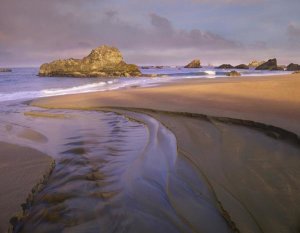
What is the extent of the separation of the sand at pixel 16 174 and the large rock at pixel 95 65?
5650cm

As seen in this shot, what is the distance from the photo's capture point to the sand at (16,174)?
3189mm

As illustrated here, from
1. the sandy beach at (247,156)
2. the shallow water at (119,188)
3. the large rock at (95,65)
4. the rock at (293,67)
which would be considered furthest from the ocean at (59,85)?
the rock at (293,67)

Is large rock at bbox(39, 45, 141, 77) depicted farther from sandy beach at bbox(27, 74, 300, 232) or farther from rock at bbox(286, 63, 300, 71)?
sandy beach at bbox(27, 74, 300, 232)

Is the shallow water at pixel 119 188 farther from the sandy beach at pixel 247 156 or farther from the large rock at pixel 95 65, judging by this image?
the large rock at pixel 95 65

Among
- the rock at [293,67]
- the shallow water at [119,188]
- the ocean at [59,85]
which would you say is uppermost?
the shallow water at [119,188]

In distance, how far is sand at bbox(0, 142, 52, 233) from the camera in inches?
126

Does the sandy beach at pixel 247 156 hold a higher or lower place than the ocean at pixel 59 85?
higher

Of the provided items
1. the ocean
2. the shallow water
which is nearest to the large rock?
the ocean

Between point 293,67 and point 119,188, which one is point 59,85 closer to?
point 119,188

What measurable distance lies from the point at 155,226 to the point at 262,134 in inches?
143

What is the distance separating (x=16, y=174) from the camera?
4.23 metres

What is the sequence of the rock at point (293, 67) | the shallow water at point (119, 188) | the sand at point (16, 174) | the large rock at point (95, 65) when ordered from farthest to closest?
the rock at point (293, 67), the large rock at point (95, 65), the sand at point (16, 174), the shallow water at point (119, 188)

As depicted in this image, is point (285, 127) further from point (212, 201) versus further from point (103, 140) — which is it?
point (103, 140)

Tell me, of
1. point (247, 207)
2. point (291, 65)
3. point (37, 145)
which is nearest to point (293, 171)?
point (247, 207)
